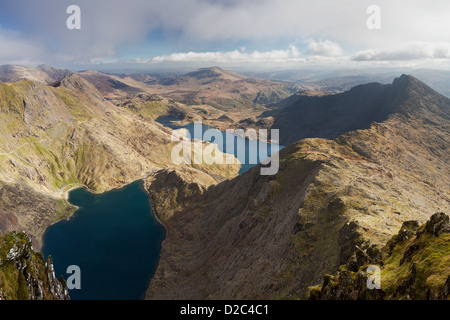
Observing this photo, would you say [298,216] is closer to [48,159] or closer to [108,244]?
[108,244]

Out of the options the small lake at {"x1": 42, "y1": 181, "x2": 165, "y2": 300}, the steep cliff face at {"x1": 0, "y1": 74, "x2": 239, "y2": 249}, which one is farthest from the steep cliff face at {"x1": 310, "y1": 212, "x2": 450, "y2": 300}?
the steep cliff face at {"x1": 0, "y1": 74, "x2": 239, "y2": 249}

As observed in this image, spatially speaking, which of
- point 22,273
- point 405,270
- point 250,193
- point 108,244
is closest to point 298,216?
point 405,270

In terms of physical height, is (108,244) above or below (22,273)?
below

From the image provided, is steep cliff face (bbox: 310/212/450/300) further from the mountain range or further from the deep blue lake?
the deep blue lake

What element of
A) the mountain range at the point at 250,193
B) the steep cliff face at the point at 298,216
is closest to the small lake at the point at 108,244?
the mountain range at the point at 250,193
